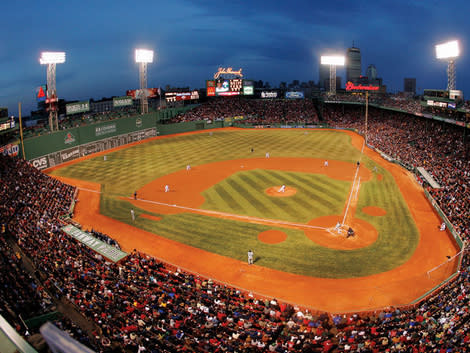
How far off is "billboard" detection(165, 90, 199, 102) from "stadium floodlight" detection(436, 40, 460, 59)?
5182 centimetres

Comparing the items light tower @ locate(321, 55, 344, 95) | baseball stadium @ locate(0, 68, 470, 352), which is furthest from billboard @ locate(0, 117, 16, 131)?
light tower @ locate(321, 55, 344, 95)

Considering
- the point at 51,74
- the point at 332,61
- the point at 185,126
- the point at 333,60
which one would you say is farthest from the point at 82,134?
the point at 333,60

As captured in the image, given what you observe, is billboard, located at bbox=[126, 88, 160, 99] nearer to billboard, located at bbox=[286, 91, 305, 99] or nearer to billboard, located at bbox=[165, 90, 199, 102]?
billboard, located at bbox=[165, 90, 199, 102]

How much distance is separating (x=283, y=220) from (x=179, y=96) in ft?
191

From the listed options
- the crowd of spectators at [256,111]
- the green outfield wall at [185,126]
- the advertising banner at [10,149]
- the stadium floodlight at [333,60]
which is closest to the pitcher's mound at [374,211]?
the advertising banner at [10,149]

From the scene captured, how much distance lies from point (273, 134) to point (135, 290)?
5380 cm

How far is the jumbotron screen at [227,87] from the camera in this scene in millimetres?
82562

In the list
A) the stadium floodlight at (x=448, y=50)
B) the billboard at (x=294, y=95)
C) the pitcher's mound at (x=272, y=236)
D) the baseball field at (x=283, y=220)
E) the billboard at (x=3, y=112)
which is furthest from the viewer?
the billboard at (x=294, y=95)

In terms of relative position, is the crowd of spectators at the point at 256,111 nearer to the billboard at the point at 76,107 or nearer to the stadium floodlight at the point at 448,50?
the billboard at the point at 76,107

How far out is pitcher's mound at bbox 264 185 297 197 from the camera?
33.5 m

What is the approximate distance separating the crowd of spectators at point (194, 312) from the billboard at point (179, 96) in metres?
55.1

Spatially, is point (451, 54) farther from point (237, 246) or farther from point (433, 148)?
point (237, 246)

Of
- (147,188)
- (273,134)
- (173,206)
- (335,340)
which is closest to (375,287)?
(335,340)

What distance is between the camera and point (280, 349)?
14.2m
